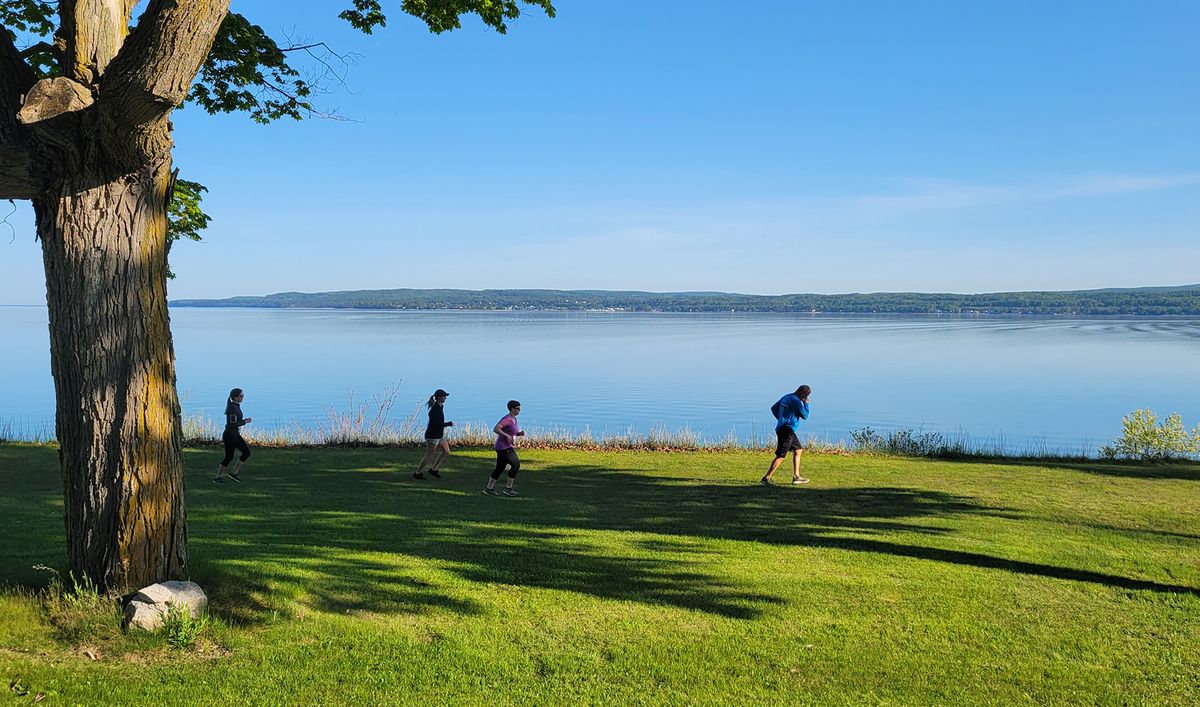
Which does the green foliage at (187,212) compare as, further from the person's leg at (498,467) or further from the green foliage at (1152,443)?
the green foliage at (1152,443)

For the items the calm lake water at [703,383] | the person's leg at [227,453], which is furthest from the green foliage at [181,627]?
the calm lake water at [703,383]

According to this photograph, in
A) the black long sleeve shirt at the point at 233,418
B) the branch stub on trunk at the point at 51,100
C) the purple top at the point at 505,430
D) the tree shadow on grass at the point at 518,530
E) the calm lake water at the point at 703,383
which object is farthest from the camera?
the calm lake water at the point at 703,383

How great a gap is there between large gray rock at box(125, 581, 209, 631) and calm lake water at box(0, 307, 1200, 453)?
19.6 metres

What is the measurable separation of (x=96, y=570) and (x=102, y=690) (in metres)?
1.35

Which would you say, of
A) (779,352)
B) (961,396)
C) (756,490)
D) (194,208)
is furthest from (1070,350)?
(194,208)

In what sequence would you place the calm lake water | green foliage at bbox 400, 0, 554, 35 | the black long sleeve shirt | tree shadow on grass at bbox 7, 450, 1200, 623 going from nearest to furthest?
tree shadow on grass at bbox 7, 450, 1200, 623, green foliage at bbox 400, 0, 554, 35, the black long sleeve shirt, the calm lake water

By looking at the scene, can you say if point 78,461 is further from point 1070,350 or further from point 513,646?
point 1070,350

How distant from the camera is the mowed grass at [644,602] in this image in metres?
5.86

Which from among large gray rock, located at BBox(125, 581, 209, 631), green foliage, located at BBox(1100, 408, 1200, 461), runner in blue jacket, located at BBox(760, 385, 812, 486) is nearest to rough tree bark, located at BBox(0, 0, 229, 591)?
large gray rock, located at BBox(125, 581, 209, 631)

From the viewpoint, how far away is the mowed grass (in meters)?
5.86

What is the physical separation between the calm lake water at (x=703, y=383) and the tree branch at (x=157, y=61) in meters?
20.3

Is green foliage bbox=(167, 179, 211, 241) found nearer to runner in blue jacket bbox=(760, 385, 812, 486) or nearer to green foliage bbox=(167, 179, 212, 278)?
green foliage bbox=(167, 179, 212, 278)

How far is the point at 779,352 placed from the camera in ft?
280

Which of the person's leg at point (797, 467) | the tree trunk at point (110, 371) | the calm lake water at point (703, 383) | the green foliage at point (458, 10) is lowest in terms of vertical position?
the calm lake water at point (703, 383)
